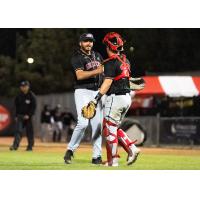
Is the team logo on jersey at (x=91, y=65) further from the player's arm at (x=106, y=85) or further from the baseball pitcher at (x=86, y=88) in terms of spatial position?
the player's arm at (x=106, y=85)

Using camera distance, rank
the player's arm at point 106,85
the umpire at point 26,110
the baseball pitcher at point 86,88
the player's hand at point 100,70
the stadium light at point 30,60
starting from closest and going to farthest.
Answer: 1. the player's arm at point 106,85
2. the player's hand at point 100,70
3. the baseball pitcher at point 86,88
4. the umpire at point 26,110
5. the stadium light at point 30,60

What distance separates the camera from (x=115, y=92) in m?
10.6

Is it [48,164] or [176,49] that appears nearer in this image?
[48,164]

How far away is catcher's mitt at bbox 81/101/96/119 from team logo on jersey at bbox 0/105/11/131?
21.5 meters

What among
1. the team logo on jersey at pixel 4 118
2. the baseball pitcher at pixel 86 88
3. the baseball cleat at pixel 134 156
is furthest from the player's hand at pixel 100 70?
the team logo on jersey at pixel 4 118

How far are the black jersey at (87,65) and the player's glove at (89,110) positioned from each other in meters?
0.57

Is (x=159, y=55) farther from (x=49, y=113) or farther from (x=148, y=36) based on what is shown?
(x=49, y=113)

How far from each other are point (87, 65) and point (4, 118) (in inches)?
844

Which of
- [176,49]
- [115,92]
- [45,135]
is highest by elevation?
[176,49]

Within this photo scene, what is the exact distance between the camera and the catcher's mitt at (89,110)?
1048 cm

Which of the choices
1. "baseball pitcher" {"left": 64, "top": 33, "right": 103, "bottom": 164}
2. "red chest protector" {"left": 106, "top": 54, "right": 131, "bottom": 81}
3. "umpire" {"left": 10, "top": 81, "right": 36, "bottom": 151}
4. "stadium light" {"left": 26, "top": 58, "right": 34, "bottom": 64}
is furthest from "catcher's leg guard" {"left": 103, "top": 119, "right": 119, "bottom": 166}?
"stadium light" {"left": 26, "top": 58, "right": 34, "bottom": 64}

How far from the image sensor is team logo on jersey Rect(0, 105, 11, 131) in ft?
104
